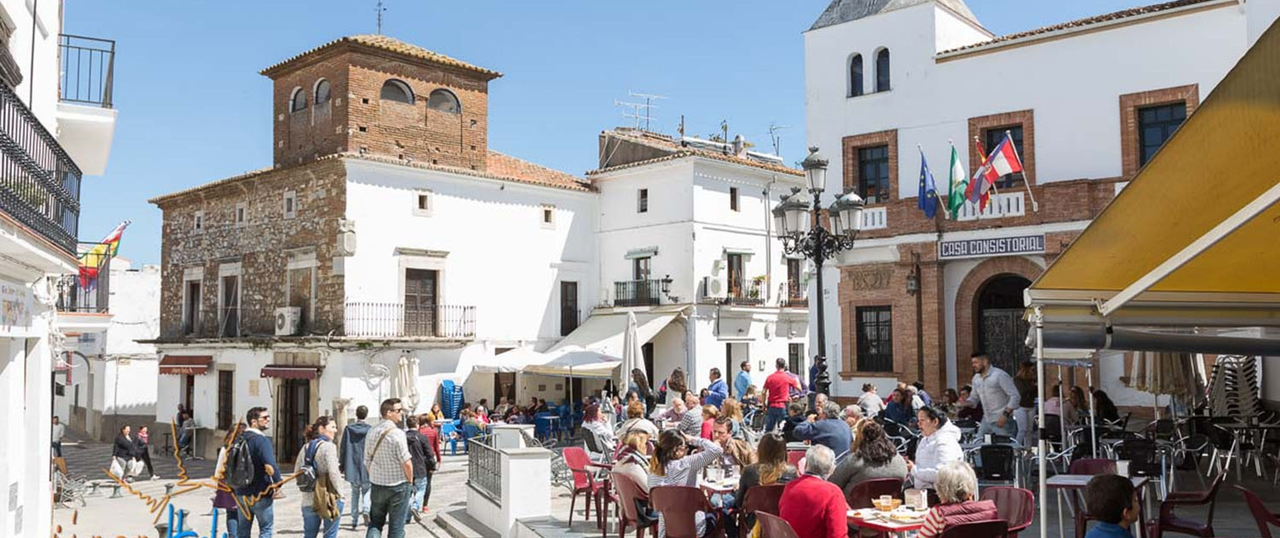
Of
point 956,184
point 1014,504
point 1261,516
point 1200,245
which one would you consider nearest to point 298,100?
point 956,184

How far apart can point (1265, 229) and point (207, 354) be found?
31.7m

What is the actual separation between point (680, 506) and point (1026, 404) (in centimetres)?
627

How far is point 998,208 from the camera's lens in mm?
19438

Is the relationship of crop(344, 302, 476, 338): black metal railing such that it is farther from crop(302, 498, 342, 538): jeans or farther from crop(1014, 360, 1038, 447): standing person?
crop(1014, 360, 1038, 447): standing person

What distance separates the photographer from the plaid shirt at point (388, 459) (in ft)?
32.4

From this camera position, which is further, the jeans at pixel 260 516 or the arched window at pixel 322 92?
the arched window at pixel 322 92

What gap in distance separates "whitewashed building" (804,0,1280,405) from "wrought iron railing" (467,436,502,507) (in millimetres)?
9341

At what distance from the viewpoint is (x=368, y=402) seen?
2772 centimetres

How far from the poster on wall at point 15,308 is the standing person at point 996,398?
978 centimetres

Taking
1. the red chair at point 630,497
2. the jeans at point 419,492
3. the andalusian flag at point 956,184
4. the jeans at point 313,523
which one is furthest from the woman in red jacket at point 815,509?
the andalusian flag at point 956,184

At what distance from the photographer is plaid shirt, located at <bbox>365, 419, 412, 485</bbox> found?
32.4 feet

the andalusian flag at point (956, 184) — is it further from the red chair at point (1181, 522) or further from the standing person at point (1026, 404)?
the red chair at point (1181, 522)

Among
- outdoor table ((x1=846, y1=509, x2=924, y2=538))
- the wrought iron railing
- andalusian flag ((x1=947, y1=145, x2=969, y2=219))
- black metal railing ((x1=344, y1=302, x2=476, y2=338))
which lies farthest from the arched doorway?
black metal railing ((x1=344, y1=302, x2=476, y2=338))

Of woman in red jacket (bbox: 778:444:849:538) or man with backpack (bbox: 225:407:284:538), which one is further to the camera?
man with backpack (bbox: 225:407:284:538)
